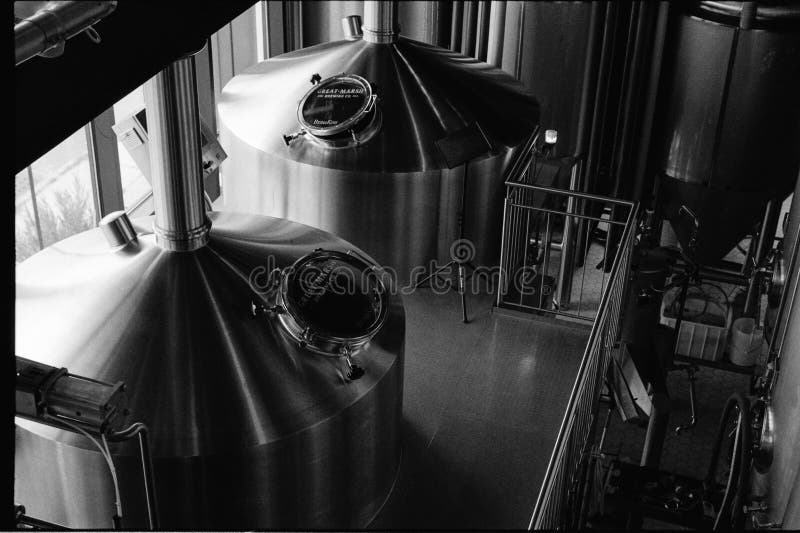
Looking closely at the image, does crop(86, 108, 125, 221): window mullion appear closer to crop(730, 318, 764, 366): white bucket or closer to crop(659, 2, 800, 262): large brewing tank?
crop(659, 2, 800, 262): large brewing tank

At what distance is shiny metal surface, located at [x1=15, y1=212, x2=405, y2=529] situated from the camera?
366cm

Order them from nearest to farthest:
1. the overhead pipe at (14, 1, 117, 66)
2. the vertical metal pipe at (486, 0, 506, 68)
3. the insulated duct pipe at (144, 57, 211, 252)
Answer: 1. the overhead pipe at (14, 1, 117, 66)
2. the insulated duct pipe at (144, 57, 211, 252)
3. the vertical metal pipe at (486, 0, 506, 68)

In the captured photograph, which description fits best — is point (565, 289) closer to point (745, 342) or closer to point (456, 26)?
point (745, 342)

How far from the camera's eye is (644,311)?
252 inches

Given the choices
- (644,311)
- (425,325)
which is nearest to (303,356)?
(425,325)

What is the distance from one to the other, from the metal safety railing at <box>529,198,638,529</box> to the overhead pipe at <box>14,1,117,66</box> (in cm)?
209

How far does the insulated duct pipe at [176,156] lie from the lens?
151 inches

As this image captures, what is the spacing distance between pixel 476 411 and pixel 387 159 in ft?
5.76

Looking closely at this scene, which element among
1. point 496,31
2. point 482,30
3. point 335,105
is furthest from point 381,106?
point 482,30

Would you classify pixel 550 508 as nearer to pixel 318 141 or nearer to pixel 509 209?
pixel 509 209

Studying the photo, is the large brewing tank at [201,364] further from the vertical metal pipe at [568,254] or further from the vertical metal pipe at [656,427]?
the vertical metal pipe at [568,254]

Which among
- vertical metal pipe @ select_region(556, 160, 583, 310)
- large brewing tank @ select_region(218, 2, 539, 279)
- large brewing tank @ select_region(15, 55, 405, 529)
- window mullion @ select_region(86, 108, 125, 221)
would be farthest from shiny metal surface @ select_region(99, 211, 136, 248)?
vertical metal pipe @ select_region(556, 160, 583, 310)

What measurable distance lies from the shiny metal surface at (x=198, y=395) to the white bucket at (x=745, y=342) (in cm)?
457

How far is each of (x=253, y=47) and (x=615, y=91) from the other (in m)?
3.66
